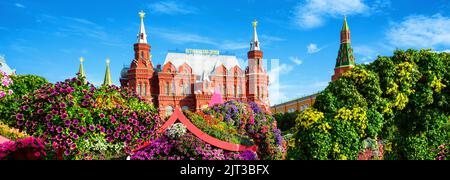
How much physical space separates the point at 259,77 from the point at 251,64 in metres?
2.24

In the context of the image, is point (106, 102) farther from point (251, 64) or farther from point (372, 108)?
point (251, 64)

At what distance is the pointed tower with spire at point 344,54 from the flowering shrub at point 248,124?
47550mm

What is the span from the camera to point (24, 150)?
1004 cm

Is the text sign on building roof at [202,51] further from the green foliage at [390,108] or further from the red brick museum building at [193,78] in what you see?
the green foliage at [390,108]

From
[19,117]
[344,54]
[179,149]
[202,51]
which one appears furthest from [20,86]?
[344,54]

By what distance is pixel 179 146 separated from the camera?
10859 millimetres

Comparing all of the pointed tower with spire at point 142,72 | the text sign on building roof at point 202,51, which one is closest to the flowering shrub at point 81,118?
the pointed tower with spire at point 142,72

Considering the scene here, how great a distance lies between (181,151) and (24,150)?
3.39m

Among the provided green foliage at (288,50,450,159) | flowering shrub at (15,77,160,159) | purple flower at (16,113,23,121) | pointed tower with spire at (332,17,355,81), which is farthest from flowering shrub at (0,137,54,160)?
pointed tower with spire at (332,17,355,81)

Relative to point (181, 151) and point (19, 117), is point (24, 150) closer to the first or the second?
point (19, 117)

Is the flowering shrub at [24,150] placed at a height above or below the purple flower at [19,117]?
below

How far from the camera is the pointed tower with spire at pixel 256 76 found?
58688mm
